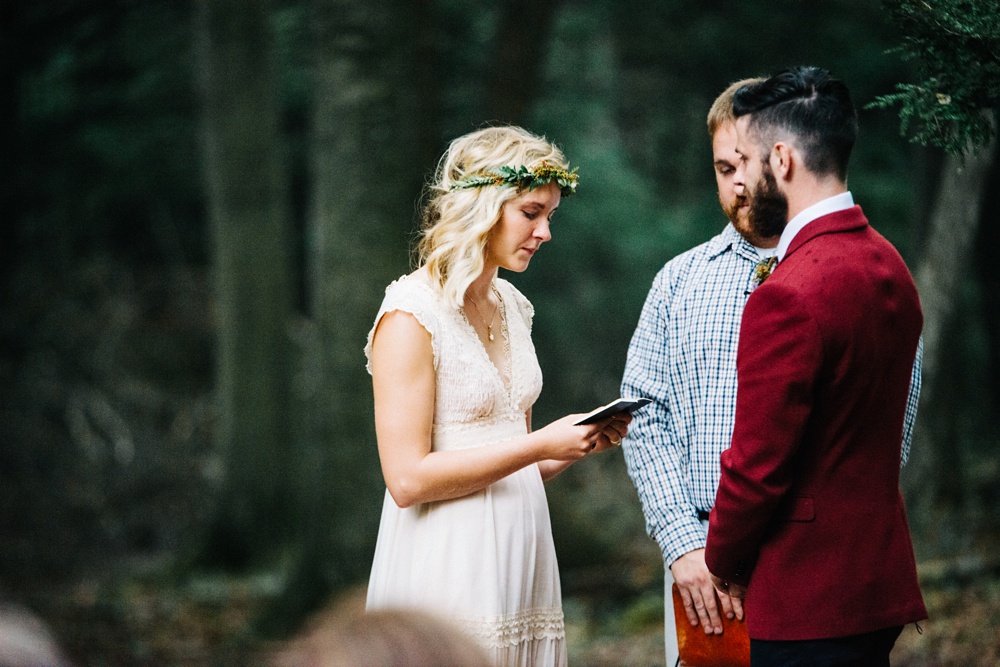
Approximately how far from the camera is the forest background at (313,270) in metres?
7.21

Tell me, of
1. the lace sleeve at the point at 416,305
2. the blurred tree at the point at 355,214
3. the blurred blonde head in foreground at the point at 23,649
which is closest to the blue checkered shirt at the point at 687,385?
the lace sleeve at the point at 416,305

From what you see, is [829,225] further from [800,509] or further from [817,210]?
[800,509]

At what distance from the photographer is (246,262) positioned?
32.0 ft

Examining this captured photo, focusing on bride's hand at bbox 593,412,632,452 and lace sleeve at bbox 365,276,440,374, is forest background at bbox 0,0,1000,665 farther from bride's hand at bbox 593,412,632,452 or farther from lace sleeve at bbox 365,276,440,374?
bride's hand at bbox 593,412,632,452

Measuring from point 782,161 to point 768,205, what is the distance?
116 millimetres

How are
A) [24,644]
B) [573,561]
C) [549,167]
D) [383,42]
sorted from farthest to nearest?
[573,561]
[383,42]
[549,167]
[24,644]

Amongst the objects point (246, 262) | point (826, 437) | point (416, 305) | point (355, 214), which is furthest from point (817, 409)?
point (246, 262)

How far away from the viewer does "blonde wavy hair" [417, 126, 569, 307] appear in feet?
10.4

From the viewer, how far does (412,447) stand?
9.82ft

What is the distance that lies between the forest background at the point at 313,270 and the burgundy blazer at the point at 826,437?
3.19 meters

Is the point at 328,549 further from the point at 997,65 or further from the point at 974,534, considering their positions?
the point at 997,65

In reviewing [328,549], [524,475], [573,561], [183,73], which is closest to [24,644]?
[524,475]

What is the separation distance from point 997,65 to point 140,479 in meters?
10.1

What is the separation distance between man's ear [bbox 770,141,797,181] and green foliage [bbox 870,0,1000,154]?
597mm
